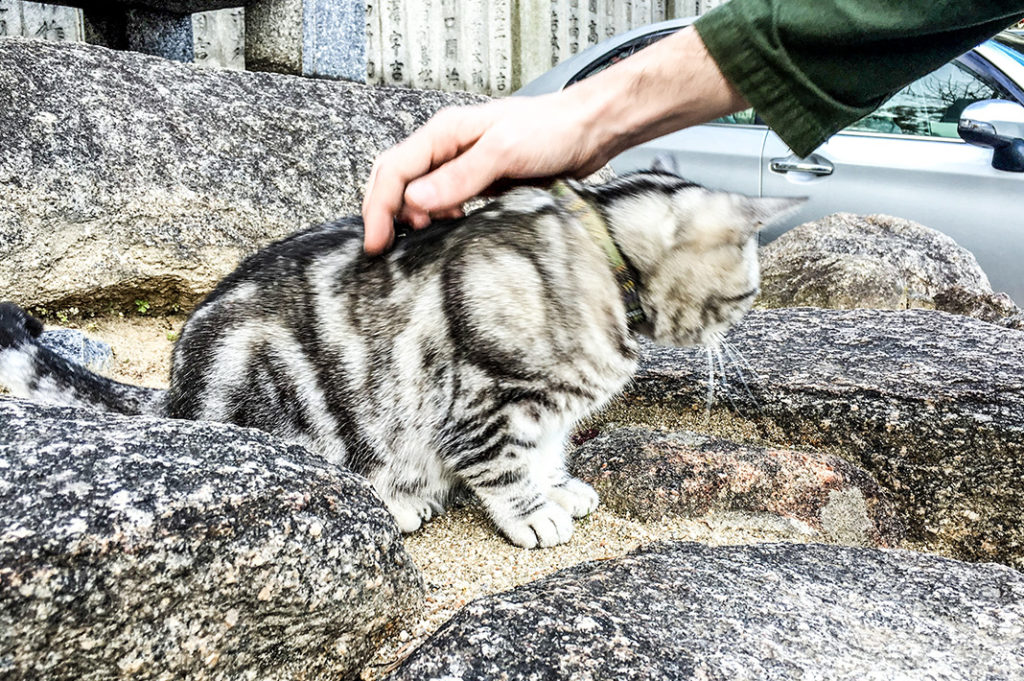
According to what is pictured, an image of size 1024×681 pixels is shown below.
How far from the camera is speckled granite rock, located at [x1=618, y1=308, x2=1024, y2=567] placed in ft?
6.51

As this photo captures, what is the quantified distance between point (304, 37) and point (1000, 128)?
10.8ft

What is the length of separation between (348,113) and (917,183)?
2876 mm

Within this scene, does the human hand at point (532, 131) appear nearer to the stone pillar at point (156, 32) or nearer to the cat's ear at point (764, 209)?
the cat's ear at point (764, 209)

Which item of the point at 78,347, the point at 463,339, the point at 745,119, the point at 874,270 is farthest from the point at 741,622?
the point at 745,119

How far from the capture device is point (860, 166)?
4672 mm

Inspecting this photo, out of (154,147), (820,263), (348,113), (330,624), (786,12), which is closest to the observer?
(330,624)

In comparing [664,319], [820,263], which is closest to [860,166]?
[820,263]

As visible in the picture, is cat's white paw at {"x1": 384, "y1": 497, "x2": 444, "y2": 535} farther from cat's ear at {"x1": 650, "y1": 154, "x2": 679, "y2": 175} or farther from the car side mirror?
the car side mirror

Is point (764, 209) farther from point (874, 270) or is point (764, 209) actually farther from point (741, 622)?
point (874, 270)

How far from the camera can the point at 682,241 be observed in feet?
6.31

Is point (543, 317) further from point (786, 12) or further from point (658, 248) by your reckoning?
point (786, 12)

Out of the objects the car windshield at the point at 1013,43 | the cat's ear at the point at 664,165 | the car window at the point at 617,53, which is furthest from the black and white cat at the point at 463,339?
the car window at the point at 617,53

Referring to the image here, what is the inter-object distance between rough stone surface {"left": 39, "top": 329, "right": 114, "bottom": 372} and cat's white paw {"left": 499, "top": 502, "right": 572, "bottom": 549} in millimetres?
1665

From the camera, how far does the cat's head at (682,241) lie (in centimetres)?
191
